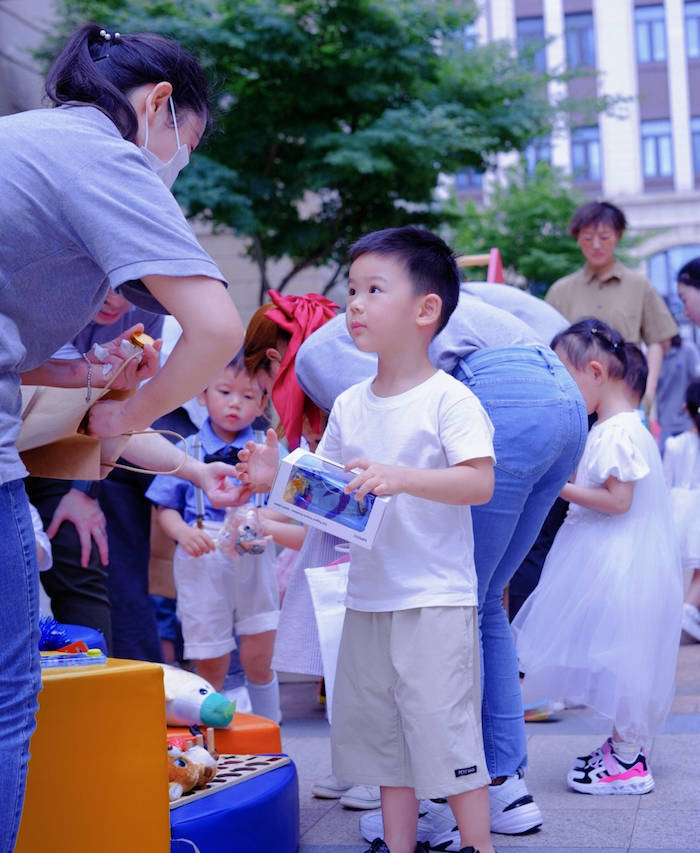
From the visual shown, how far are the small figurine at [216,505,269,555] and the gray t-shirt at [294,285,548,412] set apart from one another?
95 centimetres

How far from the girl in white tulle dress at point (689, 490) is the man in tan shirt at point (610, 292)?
0.34 metres

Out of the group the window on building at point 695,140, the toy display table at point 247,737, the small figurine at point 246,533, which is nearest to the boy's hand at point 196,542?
the small figurine at point 246,533

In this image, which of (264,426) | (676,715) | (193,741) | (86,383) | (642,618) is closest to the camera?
Answer: (86,383)

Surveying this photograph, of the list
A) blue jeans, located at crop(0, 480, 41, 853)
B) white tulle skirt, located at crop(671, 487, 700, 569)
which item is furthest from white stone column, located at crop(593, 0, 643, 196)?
blue jeans, located at crop(0, 480, 41, 853)

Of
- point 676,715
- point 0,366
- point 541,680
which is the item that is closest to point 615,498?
point 541,680

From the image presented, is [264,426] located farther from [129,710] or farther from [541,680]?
[129,710]

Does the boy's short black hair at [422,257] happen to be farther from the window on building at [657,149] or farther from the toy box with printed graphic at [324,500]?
Answer: the window on building at [657,149]

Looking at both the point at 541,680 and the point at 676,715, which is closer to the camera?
the point at 541,680

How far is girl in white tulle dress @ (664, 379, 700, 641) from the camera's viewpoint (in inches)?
239

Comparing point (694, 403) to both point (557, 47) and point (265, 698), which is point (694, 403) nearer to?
point (265, 698)

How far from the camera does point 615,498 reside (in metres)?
3.49

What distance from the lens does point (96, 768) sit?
6.98ft

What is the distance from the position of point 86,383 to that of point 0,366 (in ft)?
1.38

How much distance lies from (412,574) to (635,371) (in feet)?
5.34
